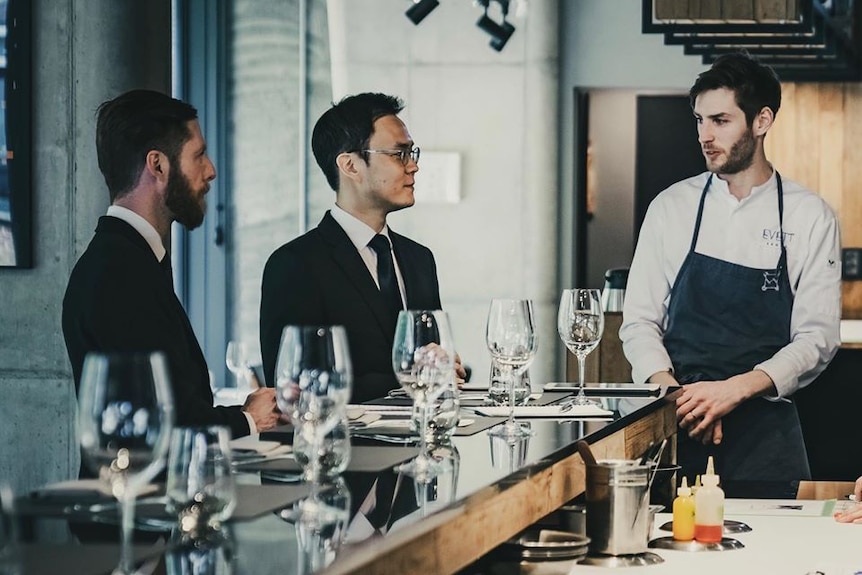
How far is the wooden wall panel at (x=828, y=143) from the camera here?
8.60 m

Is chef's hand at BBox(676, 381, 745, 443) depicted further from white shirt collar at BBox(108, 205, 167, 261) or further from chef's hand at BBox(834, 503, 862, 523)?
white shirt collar at BBox(108, 205, 167, 261)

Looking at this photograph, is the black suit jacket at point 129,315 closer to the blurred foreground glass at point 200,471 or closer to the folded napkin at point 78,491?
the folded napkin at point 78,491

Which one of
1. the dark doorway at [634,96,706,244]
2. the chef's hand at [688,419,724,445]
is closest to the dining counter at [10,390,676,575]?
the chef's hand at [688,419,724,445]

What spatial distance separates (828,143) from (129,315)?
654cm

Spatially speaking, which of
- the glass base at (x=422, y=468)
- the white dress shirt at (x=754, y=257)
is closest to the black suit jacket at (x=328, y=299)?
the white dress shirt at (x=754, y=257)

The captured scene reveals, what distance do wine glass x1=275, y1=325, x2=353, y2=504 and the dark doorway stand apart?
7.50 m

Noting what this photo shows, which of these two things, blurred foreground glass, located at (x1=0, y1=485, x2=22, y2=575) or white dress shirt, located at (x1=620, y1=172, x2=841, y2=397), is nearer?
blurred foreground glass, located at (x1=0, y1=485, x2=22, y2=575)

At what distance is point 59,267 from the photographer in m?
4.54

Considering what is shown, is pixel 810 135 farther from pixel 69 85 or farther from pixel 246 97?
pixel 69 85

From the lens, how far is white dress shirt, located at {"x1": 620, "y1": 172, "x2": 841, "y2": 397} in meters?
3.63

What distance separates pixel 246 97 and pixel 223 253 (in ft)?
3.08

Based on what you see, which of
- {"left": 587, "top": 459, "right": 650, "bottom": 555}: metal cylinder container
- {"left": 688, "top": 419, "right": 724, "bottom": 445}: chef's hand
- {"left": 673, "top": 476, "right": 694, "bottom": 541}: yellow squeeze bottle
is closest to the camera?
{"left": 587, "top": 459, "right": 650, "bottom": 555}: metal cylinder container

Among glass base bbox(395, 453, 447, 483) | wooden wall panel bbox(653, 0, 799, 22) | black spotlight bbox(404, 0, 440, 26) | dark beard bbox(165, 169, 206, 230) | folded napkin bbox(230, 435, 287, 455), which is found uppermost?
black spotlight bbox(404, 0, 440, 26)

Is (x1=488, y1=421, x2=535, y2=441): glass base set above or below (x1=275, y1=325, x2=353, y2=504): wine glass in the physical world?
below
